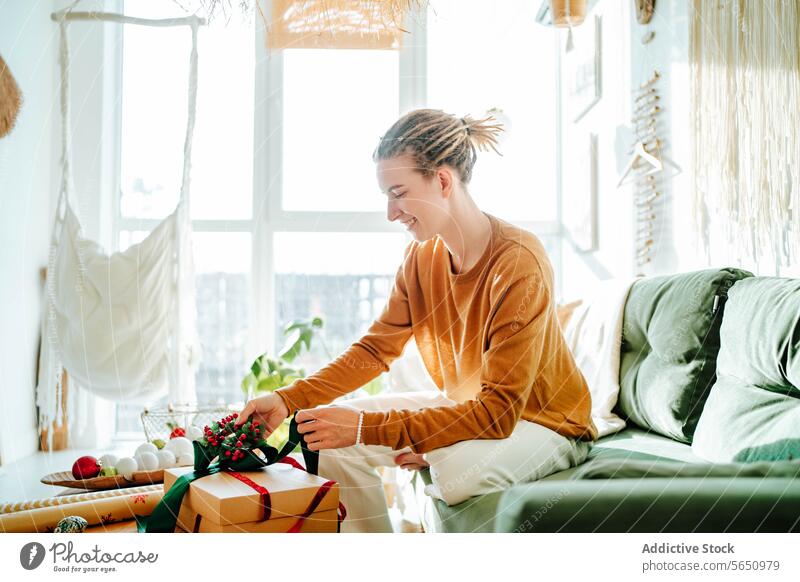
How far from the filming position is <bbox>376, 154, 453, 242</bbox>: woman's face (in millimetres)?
829

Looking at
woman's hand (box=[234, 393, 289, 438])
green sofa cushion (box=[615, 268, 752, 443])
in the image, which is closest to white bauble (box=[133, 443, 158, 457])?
woman's hand (box=[234, 393, 289, 438])

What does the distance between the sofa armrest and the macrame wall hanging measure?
38cm

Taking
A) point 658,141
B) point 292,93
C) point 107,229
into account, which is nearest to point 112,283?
point 107,229

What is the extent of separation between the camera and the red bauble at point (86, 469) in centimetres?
101

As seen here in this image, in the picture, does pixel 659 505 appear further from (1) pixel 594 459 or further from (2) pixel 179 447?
(2) pixel 179 447

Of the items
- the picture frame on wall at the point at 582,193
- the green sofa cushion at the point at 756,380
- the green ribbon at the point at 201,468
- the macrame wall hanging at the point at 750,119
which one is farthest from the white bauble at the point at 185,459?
the picture frame on wall at the point at 582,193

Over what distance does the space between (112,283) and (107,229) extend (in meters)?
0.27

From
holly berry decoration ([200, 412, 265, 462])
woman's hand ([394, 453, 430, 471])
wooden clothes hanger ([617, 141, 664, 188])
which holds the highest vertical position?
wooden clothes hanger ([617, 141, 664, 188])

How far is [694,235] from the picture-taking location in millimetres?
1090

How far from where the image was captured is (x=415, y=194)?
2.75ft

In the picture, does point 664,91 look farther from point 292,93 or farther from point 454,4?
point 292,93

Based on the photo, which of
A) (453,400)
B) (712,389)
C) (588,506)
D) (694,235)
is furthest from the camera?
(694,235)

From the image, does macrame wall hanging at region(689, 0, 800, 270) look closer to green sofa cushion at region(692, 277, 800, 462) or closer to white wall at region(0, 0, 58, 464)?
green sofa cushion at region(692, 277, 800, 462)

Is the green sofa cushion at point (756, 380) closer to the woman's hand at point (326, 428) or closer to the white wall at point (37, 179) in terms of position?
the woman's hand at point (326, 428)
